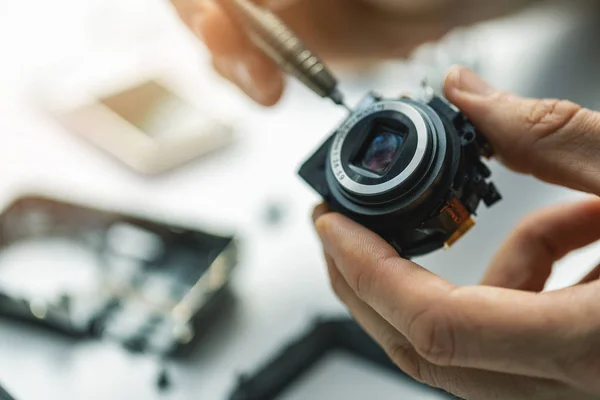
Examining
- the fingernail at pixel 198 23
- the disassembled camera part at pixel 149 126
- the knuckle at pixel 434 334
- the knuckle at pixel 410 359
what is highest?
the knuckle at pixel 434 334

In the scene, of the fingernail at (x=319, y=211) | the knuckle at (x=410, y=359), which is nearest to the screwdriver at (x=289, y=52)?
the fingernail at (x=319, y=211)

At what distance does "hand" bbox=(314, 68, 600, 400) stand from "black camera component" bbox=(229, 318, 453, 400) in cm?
10

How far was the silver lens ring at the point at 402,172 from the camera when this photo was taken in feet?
1.55

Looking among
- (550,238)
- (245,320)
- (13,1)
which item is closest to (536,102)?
(550,238)

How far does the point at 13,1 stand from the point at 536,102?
3.73ft

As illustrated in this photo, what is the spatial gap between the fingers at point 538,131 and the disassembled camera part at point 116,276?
334 millimetres

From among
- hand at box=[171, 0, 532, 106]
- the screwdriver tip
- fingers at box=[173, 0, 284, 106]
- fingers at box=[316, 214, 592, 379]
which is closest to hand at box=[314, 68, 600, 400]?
fingers at box=[316, 214, 592, 379]

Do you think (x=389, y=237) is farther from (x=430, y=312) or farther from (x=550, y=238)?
(x=550, y=238)

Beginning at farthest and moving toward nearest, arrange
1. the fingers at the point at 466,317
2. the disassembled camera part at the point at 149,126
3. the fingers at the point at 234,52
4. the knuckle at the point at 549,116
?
the disassembled camera part at the point at 149,126
the fingers at the point at 234,52
the knuckle at the point at 549,116
the fingers at the point at 466,317

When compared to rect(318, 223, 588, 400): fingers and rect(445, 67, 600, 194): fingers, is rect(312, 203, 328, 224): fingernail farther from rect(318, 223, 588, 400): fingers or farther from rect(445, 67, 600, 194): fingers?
rect(445, 67, 600, 194): fingers

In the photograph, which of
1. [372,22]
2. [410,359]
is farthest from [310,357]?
[372,22]

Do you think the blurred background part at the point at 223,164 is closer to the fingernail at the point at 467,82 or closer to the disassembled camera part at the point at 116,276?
the disassembled camera part at the point at 116,276

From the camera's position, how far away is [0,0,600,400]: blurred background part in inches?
27.3

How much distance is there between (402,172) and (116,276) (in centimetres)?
44
